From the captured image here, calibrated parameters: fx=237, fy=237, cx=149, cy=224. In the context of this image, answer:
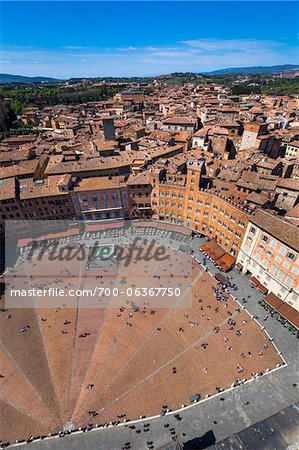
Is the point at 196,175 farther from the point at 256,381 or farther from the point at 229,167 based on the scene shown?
the point at 256,381

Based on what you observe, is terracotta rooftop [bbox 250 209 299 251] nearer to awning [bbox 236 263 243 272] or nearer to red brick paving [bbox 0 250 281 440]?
awning [bbox 236 263 243 272]

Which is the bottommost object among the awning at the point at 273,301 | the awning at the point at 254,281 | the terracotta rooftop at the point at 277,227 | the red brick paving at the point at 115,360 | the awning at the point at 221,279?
the red brick paving at the point at 115,360

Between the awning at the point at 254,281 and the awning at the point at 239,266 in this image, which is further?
the awning at the point at 239,266

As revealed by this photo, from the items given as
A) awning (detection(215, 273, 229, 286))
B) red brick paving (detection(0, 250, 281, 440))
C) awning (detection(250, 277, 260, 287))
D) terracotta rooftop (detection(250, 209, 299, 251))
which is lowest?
red brick paving (detection(0, 250, 281, 440))

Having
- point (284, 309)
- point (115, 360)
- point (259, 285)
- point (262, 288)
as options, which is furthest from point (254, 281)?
point (115, 360)

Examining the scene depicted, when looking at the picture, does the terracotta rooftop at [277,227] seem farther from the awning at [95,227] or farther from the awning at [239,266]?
the awning at [95,227]

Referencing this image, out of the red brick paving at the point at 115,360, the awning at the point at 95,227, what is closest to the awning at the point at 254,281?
the red brick paving at the point at 115,360

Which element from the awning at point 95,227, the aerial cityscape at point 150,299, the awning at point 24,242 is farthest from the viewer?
the awning at point 95,227

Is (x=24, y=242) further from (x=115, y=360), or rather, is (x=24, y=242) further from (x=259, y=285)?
(x=259, y=285)

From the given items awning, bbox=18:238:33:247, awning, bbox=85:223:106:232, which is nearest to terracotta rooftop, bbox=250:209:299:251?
awning, bbox=85:223:106:232

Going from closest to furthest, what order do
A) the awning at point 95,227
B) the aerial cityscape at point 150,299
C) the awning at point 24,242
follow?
the aerial cityscape at point 150,299 → the awning at point 24,242 → the awning at point 95,227

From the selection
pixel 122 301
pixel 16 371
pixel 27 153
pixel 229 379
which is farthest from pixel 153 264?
pixel 27 153
